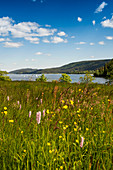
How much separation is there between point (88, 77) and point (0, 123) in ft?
64.1

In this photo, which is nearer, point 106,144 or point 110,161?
point 110,161

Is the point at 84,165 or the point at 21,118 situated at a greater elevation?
the point at 21,118

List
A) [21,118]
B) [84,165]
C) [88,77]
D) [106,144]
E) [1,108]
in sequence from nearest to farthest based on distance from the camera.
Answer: [84,165] < [106,144] < [21,118] < [1,108] < [88,77]

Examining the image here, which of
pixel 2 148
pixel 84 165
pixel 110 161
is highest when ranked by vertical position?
pixel 2 148

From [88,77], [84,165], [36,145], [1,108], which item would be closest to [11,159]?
[36,145]

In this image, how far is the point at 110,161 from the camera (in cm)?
162

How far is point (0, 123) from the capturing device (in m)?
2.64

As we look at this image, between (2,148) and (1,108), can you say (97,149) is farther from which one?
(1,108)

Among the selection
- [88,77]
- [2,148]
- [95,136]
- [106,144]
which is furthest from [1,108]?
[88,77]

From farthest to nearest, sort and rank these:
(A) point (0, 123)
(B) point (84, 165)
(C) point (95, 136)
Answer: (A) point (0, 123) < (C) point (95, 136) < (B) point (84, 165)

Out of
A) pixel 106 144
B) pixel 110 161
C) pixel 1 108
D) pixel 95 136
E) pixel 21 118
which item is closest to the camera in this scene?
pixel 110 161

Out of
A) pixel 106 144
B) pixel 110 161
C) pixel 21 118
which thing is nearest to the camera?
pixel 110 161

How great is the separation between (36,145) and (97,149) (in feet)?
2.91

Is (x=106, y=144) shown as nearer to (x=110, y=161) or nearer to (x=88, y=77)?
Result: (x=110, y=161)
